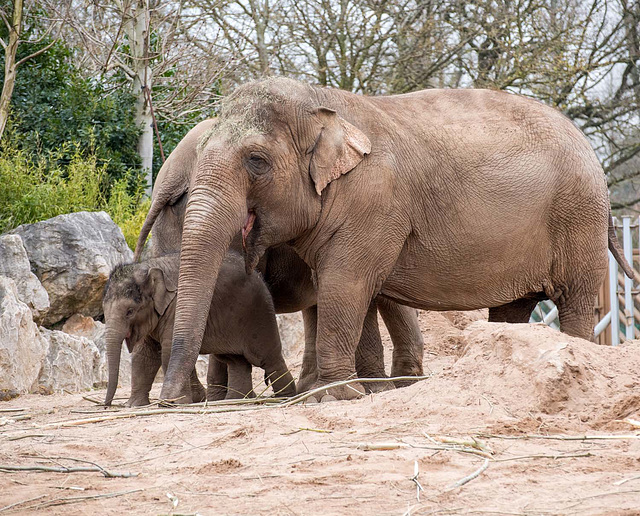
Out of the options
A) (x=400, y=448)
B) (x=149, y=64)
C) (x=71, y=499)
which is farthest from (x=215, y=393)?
(x=149, y=64)

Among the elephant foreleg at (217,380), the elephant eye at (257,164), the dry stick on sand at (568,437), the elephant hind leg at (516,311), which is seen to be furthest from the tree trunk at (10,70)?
the dry stick on sand at (568,437)

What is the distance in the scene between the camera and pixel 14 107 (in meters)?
15.0

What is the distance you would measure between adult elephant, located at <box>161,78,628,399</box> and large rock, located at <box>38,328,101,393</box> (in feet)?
11.4

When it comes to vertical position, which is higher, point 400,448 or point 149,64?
point 149,64

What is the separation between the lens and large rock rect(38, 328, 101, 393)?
9711 millimetres

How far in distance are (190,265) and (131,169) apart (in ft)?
29.1

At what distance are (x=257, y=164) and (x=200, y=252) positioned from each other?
0.76 m

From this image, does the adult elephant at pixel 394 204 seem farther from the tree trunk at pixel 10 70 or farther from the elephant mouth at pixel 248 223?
the tree trunk at pixel 10 70

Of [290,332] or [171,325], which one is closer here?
[171,325]

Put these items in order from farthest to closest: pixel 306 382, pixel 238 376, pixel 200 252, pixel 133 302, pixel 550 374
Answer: pixel 306 382 → pixel 238 376 → pixel 133 302 → pixel 200 252 → pixel 550 374

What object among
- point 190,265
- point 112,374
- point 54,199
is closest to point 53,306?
point 54,199

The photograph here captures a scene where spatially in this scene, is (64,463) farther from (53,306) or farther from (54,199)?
(54,199)

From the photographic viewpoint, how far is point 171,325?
7.50 m

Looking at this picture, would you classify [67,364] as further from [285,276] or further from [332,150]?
[332,150]
